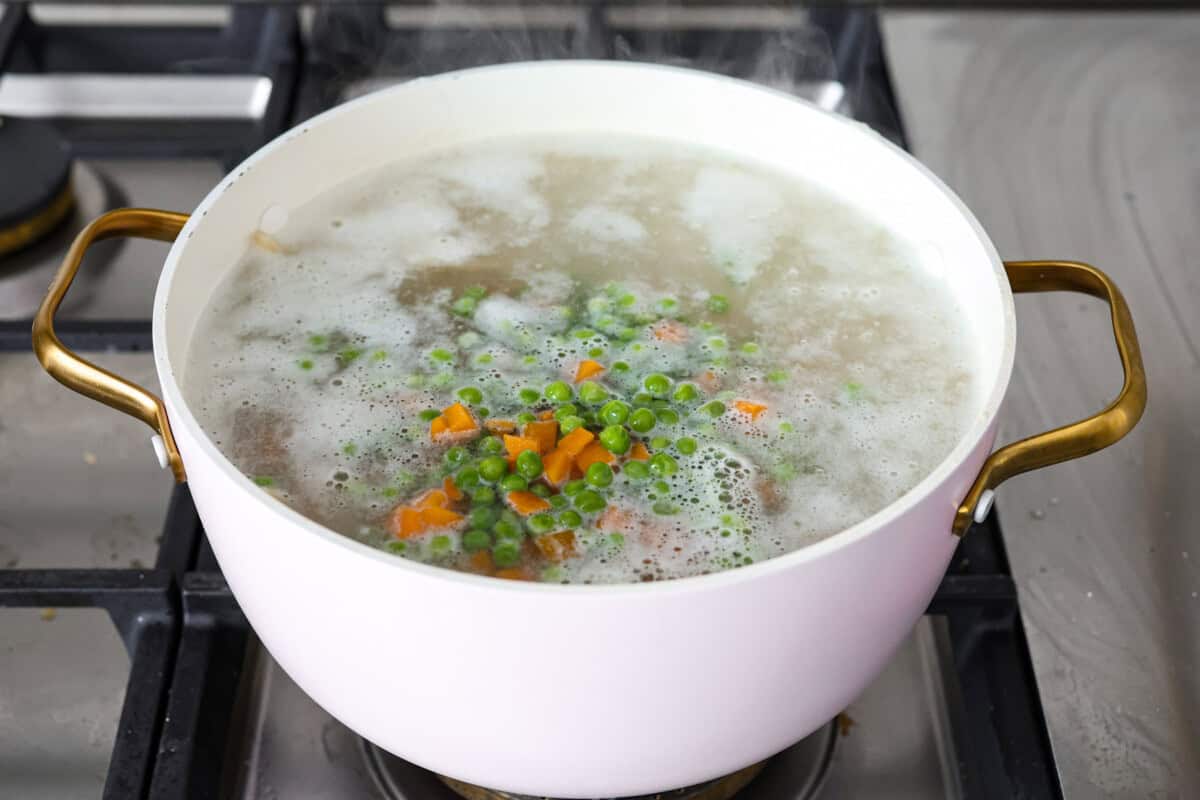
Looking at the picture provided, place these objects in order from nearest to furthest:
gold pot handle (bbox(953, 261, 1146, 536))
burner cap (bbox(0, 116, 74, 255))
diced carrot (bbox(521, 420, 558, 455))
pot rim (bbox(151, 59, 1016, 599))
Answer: pot rim (bbox(151, 59, 1016, 599)) → gold pot handle (bbox(953, 261, 1146, 536)) → diced carrot (bbox(521, 420, 558, 455)) → burner cap (bbox(0, 116, 74, 255))

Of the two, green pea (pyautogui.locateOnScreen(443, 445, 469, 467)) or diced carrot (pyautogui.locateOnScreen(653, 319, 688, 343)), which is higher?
diced carrot (pyautogui.locateOnScreen(653, 319, 688, 343))

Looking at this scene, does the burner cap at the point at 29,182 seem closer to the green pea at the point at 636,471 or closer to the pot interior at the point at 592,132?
the pot interior at the point at 592,132

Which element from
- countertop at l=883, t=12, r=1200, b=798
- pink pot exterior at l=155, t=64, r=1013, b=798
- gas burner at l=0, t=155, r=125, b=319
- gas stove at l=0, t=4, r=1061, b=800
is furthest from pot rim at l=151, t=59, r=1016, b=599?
gas burner at l=0, t=155, r=125, b=319

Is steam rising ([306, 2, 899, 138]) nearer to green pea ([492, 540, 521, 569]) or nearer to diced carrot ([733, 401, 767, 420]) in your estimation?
diced carrot ([733, 401, 767, 420])

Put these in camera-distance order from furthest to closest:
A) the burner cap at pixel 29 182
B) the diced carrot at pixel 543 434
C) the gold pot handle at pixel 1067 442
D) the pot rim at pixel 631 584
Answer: the burner cap at pixel 29 182
the diced carrot at pixel 543 434
the gold pot handle at pixel 1067 442
the pot rim at pixel 631 584

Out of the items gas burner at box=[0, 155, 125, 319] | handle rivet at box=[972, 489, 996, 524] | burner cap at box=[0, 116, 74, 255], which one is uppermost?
handle rivet at box=[972, 489, 996, 524]

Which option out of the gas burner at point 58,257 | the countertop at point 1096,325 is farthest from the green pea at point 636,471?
the gas burner at point 58,257

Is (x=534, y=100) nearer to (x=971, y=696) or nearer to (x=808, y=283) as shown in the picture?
(x=808, y=283)

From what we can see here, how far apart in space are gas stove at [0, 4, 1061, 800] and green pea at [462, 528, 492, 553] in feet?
0.77

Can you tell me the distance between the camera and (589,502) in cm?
86

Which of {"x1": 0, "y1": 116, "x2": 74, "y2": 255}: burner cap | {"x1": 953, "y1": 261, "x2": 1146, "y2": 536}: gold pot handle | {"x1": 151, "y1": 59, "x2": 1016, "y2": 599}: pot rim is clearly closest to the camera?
{"x1": 151, "y1": 59, "x2": 1016, "y2": 599}: pot rim

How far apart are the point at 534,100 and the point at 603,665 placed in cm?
64

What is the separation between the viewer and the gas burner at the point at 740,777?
0.99 metres

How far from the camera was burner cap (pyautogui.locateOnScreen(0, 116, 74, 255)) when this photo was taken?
1.34 metres
